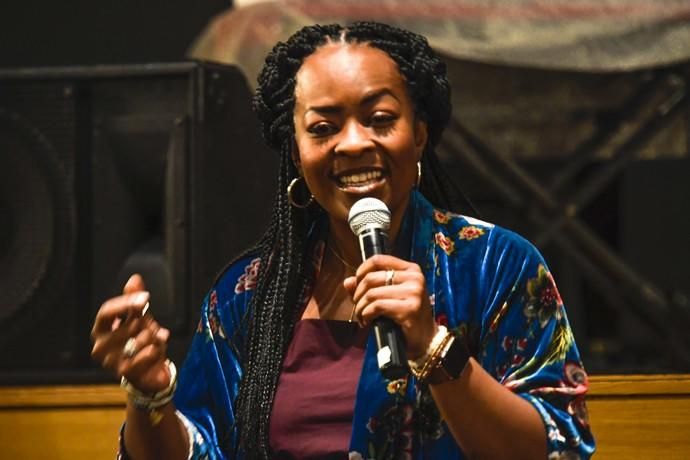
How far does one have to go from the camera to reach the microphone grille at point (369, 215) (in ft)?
4.57

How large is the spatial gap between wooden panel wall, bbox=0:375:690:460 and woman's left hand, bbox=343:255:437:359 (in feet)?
2.52

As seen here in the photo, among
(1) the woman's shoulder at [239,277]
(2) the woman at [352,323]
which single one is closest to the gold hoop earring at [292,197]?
(2) the woman at [352,323]

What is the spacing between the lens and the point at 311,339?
161 cm

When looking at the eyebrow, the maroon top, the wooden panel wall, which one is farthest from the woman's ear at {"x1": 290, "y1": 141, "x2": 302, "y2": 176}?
the wooden panel wall

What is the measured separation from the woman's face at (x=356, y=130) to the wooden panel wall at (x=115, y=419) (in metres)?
0.63

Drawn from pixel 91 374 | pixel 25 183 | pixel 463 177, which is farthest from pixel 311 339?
pixel 463 177

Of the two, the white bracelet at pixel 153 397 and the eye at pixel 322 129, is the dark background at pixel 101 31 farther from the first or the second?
the white bracelet at pixel 153 397

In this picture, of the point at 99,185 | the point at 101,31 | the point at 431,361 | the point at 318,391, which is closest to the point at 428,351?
the point at 431,361

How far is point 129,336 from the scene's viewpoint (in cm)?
137

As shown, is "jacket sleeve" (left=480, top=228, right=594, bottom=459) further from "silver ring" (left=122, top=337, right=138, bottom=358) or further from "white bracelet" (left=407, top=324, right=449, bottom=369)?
"silver ring" (left=122, top=337, right=138, bottom=358)

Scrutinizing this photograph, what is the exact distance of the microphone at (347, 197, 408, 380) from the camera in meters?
1.22

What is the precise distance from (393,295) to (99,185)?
4.22 feet

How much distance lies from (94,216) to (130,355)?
42.5 inches

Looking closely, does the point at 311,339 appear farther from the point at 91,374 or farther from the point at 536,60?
the point at 536,60
